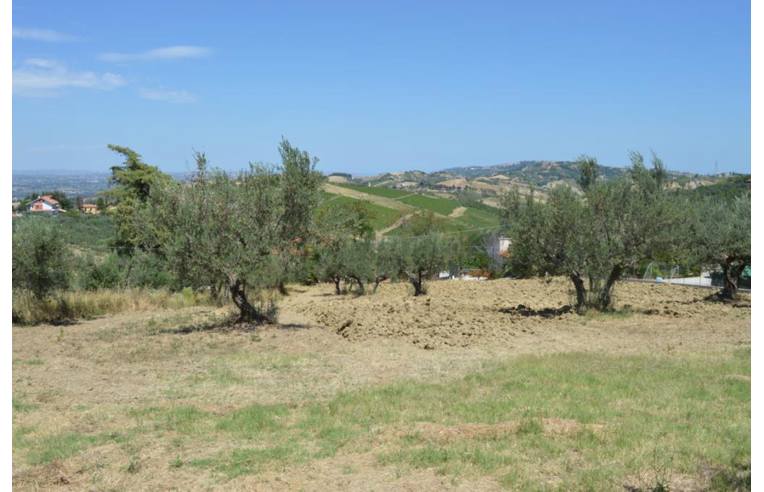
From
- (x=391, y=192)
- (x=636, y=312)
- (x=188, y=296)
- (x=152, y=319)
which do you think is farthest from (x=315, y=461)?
(x=391, y=192)

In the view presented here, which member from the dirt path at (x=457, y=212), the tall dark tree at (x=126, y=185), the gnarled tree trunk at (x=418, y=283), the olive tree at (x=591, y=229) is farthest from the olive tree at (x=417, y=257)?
the dirt path at (x=457, y=212)

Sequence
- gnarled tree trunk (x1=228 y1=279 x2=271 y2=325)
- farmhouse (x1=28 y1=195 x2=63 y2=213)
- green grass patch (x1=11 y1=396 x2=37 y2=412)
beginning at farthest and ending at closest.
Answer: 1. farmhouse (x1=28 y1=195 x2=63 y2=213)
2. gnarled tree trunk (x1=228 y1=279 x2=271 y2=325)
3. green grass patch (x1=11 y1=396 x2=37 y2=412)

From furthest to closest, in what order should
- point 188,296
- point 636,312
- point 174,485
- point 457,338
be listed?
1. point 188,296
2. point 636,312
3. point 457,338
4. point 174,485

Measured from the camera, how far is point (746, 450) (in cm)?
727

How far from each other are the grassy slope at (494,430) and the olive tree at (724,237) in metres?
14.3

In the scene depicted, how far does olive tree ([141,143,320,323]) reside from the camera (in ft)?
57.3

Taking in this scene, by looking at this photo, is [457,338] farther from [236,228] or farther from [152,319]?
[152,319]

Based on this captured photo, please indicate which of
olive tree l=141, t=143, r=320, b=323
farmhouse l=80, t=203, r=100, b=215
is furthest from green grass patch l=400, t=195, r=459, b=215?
olive tree l=141, t=143, r=320, b=323

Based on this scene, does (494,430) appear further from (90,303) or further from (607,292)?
(90,303)

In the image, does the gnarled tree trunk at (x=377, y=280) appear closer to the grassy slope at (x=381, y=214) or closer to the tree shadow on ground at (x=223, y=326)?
the tree shadow on ground at (x=223, y=326)

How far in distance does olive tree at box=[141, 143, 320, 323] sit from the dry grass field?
1752mm

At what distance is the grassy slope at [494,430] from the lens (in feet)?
22.9

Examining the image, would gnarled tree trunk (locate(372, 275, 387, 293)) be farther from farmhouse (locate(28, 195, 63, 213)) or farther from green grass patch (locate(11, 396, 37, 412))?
farmhouse (locate(28, 195, 63, 213))

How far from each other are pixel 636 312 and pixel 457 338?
29.1 feet
